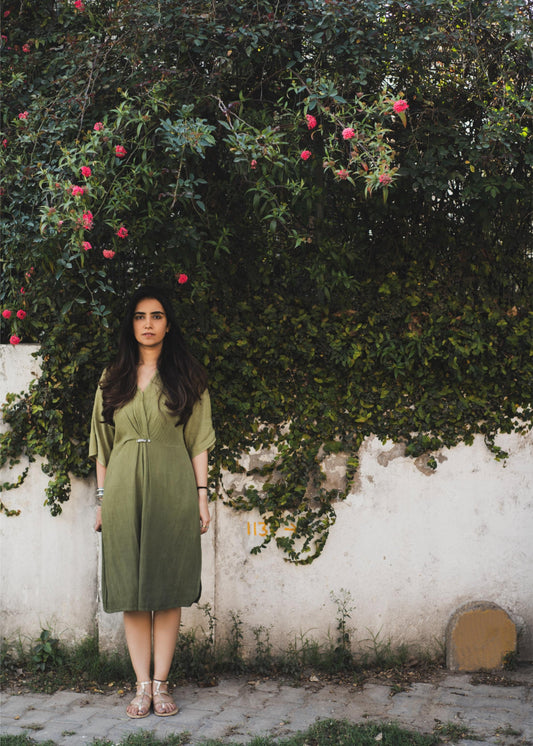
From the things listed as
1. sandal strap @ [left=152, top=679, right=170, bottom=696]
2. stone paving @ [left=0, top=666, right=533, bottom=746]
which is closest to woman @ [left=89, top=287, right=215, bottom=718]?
sandal strap @ [left=152, top=679, right=170, bottom=696]

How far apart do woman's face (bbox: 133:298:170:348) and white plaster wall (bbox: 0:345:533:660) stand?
1.10 metres

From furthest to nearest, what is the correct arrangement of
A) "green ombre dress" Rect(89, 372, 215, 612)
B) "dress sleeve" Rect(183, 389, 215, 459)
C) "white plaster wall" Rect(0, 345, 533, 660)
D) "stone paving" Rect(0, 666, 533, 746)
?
"white plaster wall" Rect(0, 345, 533, 660) < "dress sleeve" Rect(183, 389, 215, 459) < "green ombre dress" Rect(89, 372, 215, 612) < "stone paving" Rect(0, 666, 533, 746)

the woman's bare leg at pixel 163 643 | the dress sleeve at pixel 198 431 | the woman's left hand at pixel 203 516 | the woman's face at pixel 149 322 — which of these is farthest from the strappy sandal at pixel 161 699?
the woman's face at pixel 149 322

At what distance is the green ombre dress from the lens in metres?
3.74

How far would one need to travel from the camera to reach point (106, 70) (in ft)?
12.8

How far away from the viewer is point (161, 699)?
3807mm

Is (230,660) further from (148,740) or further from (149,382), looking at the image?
(149,382)

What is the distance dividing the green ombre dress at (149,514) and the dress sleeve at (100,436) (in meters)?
0.10

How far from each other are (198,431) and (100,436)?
0.53 metres

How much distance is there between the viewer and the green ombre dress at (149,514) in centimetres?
374

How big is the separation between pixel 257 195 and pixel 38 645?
295 centimetres

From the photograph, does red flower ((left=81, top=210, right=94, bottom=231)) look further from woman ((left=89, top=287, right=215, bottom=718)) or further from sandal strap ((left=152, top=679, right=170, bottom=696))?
sandal strap ((left=152, top=679, right=170, bottom=696))

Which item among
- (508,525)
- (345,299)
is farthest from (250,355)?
(508,525)

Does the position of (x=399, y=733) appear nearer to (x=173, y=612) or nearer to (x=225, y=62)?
(x=173, y=612)
